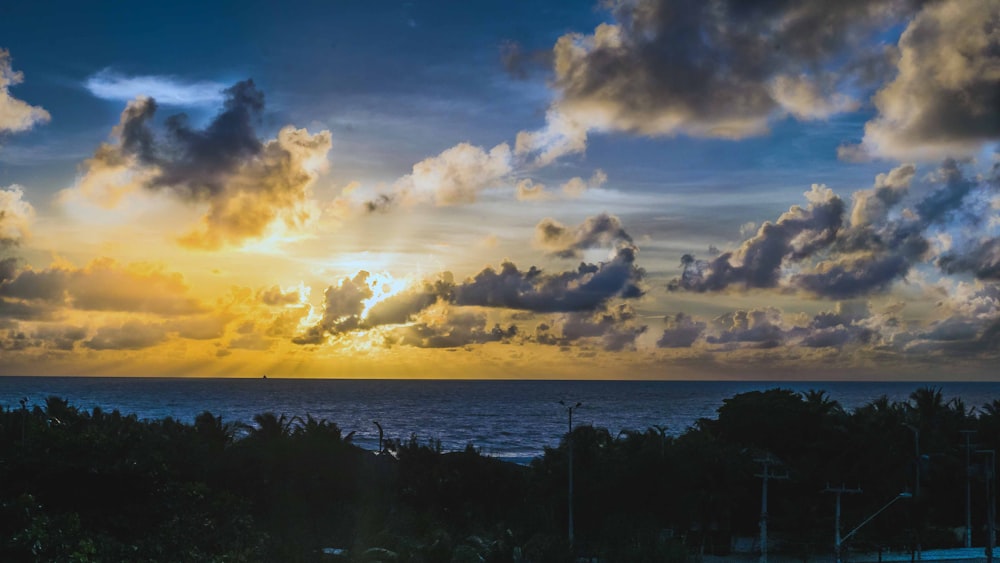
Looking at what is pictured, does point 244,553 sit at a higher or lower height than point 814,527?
higher

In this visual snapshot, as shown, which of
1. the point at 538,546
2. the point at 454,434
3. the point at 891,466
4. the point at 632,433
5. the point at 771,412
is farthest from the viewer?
the point at 454,434

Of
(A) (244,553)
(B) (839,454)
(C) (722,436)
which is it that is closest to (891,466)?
(B) (839,454)

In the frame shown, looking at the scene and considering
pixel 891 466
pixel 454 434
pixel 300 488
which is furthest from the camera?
pixel 454 434

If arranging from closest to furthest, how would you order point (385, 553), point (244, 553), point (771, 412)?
point (244, 553) < point (385, 553) < point (771, 412)

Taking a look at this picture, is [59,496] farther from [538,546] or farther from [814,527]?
[814,527]

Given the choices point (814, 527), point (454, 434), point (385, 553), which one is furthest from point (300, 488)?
point (454, 434)

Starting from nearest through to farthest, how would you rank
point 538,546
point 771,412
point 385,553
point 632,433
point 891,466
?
Answer: 1. point 385,553
2. point 538,546
3. point 891,466
4. point 632,433
5. point 771,412

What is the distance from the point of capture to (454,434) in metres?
122

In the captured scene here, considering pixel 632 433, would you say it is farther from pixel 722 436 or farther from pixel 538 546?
pixel 538 546

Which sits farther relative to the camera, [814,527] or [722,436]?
[722,436]

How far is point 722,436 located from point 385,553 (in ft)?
121

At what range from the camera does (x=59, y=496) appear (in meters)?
22.3

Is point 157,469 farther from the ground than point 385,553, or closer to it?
farther from the ground

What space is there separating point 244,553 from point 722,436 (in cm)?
4626
